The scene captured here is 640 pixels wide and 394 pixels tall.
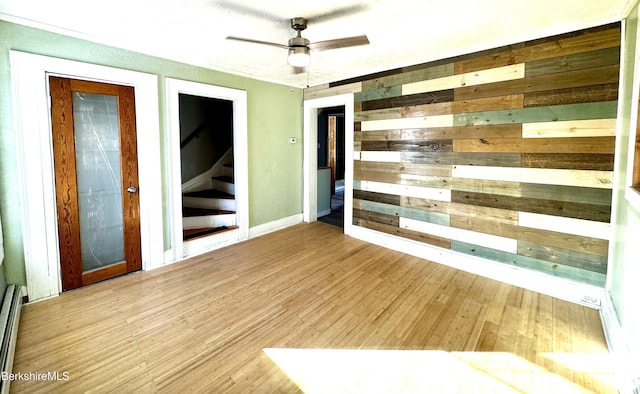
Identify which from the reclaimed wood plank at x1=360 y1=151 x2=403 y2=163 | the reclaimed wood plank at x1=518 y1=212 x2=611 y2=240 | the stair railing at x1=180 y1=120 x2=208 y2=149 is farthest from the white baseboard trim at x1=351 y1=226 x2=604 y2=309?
the stair railing at x1=180 y1=120 x2=208 y2=149

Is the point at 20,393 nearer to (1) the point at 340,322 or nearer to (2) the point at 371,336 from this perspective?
(1) the point at 340,322

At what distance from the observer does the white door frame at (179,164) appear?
3459 millimetres

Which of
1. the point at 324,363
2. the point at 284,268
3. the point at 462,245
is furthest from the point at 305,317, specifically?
the point at 462,245

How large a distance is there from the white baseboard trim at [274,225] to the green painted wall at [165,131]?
7 cm

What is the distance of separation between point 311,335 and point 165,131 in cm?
280

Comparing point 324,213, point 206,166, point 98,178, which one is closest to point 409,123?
point 324,213

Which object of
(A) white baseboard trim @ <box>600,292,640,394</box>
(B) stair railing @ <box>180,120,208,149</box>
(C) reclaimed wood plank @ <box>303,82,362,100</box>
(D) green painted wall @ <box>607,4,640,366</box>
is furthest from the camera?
(B) stair railing @ <box>180,120,208,149</box>

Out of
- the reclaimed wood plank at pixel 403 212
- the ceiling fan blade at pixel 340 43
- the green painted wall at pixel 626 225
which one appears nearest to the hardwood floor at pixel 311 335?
the green painted wall at pixel 626 225

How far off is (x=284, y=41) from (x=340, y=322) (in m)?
2.73

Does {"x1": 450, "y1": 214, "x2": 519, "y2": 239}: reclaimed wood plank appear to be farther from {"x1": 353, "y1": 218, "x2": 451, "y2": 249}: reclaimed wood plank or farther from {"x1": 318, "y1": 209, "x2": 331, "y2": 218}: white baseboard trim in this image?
{"x1": 318, "y1": 209, "x2": 331, "y2": 218}: white baseboard trim

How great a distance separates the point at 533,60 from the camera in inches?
108

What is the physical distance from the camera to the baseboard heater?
1699 mm

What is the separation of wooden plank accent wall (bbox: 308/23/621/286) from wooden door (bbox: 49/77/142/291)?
301cm

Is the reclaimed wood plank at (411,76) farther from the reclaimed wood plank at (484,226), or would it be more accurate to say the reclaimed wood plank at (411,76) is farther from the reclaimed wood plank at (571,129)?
the reclaimed wood plank at (484,226)
